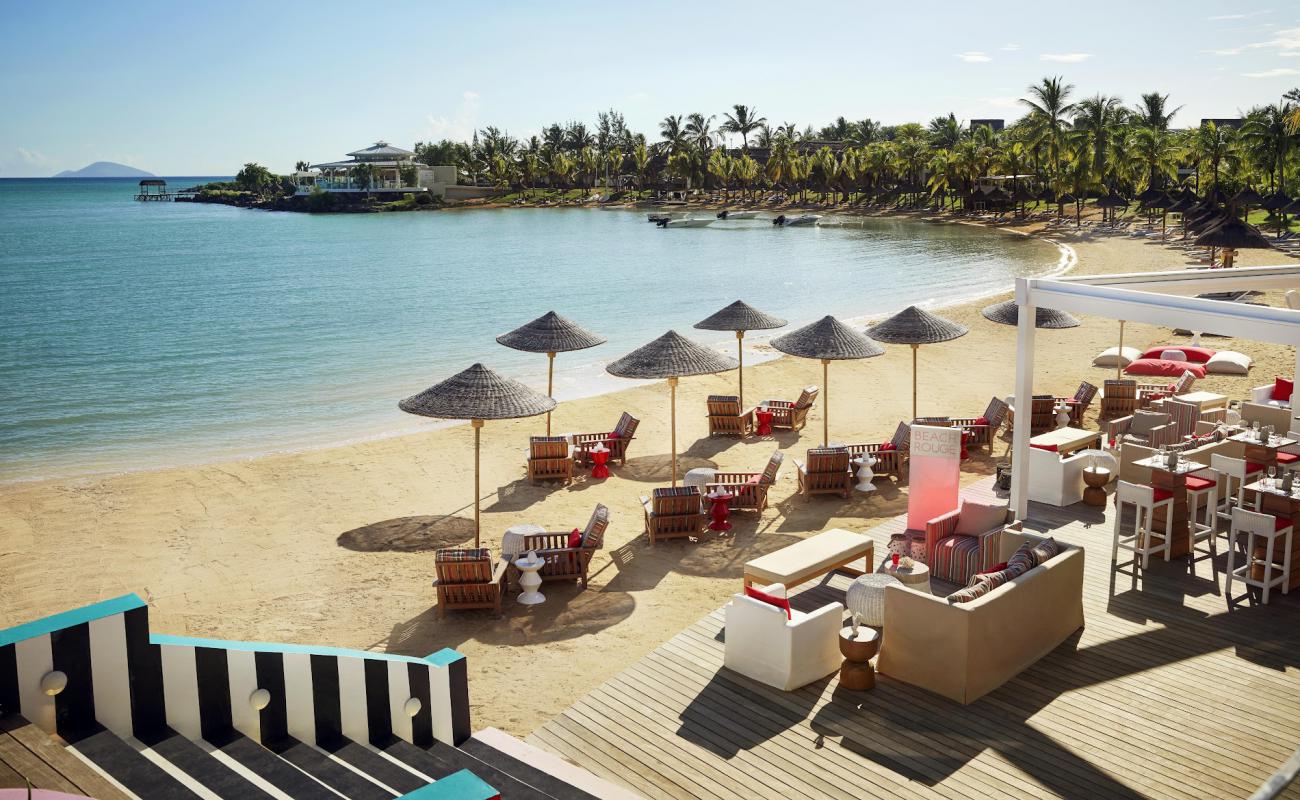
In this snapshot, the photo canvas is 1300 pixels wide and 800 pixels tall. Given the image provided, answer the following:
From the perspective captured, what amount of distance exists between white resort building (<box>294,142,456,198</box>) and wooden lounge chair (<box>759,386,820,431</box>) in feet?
363

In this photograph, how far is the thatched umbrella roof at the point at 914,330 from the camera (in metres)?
13.3

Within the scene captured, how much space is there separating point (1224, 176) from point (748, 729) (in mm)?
61273

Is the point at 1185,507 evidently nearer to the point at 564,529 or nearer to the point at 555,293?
the point at 564,529

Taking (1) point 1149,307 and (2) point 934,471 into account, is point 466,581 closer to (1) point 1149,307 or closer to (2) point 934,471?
(2) point 934,471

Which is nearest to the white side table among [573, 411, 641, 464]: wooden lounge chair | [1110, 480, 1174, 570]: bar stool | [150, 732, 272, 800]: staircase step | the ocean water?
[150, 732, 272, 800]: staircase step

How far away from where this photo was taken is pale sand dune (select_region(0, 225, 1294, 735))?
8727 mm

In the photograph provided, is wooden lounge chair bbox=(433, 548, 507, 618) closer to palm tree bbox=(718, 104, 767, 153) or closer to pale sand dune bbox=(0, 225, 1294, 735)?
pale sand dune bbox=(0, 225, 1294, 735)

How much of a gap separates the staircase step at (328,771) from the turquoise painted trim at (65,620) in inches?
43.7

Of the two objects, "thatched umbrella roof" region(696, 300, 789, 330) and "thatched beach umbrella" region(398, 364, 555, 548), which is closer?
"thatched beach umbrella" region(398, 364, 555, 548)

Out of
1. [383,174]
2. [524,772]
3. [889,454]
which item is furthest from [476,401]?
[383,174]

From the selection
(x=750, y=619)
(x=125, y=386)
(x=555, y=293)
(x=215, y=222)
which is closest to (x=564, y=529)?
(x=750, y=619)

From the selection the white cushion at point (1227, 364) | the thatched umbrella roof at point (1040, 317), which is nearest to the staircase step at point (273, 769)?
the thatched umbrella roof at point (1040, 317)

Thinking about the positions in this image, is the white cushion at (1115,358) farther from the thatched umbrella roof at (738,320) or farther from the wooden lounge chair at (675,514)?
the wooden lounge chair at (675,514)

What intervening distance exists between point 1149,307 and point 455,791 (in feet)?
22.5
